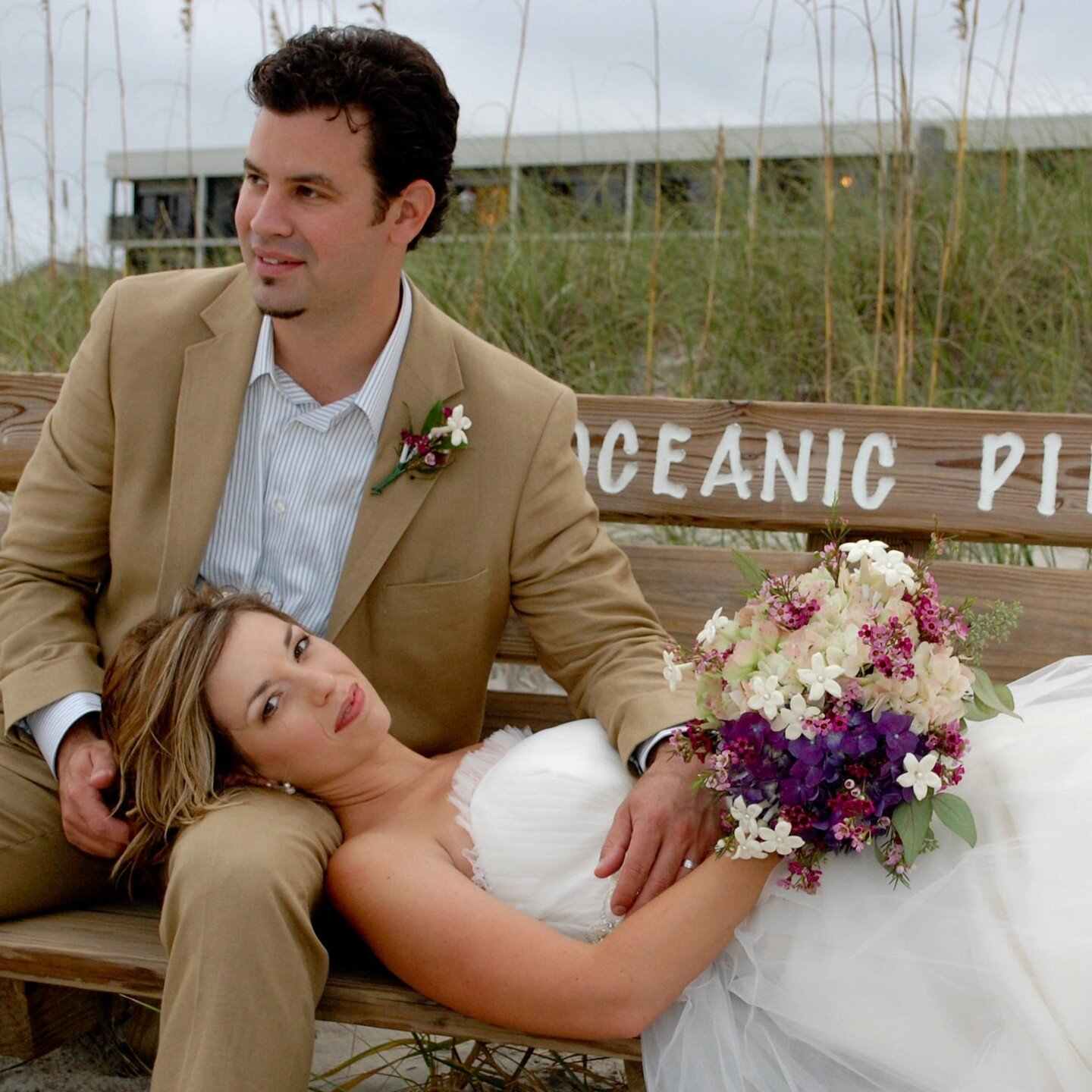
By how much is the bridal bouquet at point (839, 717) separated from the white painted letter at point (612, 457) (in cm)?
121

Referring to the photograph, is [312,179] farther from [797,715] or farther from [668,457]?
[797,715]

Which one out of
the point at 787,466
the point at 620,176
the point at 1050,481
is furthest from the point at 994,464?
the point at 620,176

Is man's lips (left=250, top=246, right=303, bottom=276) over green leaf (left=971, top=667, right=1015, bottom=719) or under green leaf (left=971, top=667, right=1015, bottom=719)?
over

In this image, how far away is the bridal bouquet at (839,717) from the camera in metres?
2.07

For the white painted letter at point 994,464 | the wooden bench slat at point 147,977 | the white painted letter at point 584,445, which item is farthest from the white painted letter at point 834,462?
the wooden bench slat at point 147,977

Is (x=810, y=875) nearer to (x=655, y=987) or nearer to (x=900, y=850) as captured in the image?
(x=900, y=850)

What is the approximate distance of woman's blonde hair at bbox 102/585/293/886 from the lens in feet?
7.97

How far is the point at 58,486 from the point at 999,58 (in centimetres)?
328

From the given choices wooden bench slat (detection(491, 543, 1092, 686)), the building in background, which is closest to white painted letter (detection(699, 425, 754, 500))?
wooden bench slat (detection(491, 543, 1092, 686))

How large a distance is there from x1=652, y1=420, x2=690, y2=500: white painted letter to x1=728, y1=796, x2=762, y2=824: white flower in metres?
1.33

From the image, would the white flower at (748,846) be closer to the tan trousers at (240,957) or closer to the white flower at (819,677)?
the white flower at (819,677)

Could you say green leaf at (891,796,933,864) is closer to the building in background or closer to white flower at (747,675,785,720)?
Answer: white flower at (747,675,785,720)

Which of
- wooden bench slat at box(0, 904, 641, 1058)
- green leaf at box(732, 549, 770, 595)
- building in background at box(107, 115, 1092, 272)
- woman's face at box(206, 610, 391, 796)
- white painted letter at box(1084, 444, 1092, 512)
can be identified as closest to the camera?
wooden bench slat at box(0, 904, 641, 1058)

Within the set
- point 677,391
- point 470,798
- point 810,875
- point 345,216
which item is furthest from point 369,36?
point 677,391
